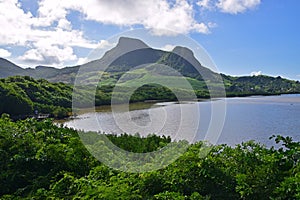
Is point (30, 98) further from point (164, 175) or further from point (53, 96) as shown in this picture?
point (164, 175)

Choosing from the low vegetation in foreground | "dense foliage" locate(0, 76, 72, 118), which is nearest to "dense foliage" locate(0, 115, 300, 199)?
the low vegetation in foreground

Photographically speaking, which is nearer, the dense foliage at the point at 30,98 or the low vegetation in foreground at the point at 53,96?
the low vegetation in foreground at the point at 53,96

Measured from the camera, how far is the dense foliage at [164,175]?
3963mm

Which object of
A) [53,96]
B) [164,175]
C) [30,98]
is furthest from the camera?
[53,96]

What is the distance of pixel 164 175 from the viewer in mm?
4602

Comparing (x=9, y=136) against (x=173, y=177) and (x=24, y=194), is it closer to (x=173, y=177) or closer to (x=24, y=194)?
(x=24, y=194)

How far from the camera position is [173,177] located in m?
4.46

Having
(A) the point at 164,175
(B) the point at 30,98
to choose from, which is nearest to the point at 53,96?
(B) the point at 30,98

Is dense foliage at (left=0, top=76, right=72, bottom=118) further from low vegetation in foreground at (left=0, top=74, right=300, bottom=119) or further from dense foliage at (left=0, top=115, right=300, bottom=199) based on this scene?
dense foliage at (left=0, top=115, right=300, bottom=199)

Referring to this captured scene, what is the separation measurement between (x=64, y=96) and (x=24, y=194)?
168ft

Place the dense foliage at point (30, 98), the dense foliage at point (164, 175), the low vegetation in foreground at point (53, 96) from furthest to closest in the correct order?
the dense foliage at point (30, 98) → the low vegetation in foreground at point (53, 96) → the dense foliage at point (164, 175)

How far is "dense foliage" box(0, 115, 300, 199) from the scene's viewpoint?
13.0 feet

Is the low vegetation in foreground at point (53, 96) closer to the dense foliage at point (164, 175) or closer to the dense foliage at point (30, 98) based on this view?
the dense foliage at point (30, 98)

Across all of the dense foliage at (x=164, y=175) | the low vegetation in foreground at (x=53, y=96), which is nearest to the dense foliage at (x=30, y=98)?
the low vegetation in foreground at (x=53, y=96)
